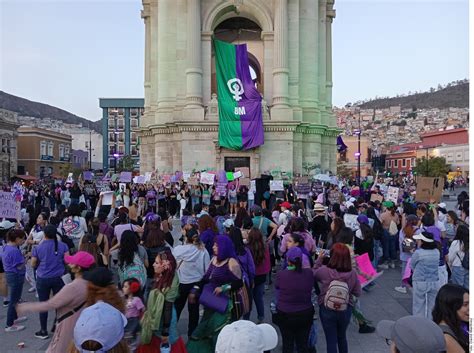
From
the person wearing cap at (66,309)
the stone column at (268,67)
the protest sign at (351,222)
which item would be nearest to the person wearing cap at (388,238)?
the protest sign at (351,222)

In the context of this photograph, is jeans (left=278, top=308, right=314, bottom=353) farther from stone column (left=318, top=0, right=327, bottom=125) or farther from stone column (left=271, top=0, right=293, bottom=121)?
stone column (left=318, top=0, right=327, bottom=125)

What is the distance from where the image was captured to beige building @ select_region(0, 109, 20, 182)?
63.9 m

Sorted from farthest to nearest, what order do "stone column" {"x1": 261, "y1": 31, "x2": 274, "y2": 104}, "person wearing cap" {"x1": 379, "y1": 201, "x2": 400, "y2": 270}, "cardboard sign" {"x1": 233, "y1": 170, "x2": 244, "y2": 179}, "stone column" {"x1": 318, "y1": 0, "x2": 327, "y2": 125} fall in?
1. "stone column" {"x1": 318, "y1": 0, "x2": 327, "y2": 125}
2. "stone column" {"x1": 261, "y1": 31, "x2": 274, "y2": 104}
3. "cardboard sign" {"x1": 233, "y1": 170, "x2": 244, "y2": 179}
4. "person wearing cap" {"x1": 379, "y1": 201, "x2": 400, "y2": 270}

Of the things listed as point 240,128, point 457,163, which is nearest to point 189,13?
point 240,128

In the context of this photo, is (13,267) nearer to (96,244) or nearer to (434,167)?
(96,244)

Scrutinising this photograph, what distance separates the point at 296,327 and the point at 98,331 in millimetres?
2879

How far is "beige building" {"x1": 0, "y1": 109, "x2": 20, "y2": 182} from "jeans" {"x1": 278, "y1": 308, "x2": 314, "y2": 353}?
210 ft

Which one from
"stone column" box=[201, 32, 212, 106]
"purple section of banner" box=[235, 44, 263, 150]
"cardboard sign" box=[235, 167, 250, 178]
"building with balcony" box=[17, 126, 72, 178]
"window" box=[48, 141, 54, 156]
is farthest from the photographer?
"window" box=[48, 141, 54, 156]

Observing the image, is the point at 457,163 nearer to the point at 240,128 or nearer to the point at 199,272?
the point at 240,128

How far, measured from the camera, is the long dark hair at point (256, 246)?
24.7 ft

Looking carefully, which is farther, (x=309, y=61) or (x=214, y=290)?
(x=309, y=61)

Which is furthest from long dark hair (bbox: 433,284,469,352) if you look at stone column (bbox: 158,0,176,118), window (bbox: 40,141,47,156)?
window (bbox: 40,141,47,156)

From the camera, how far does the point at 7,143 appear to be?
6525 centimetres

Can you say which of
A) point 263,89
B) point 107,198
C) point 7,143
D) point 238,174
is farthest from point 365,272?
point 7,143
